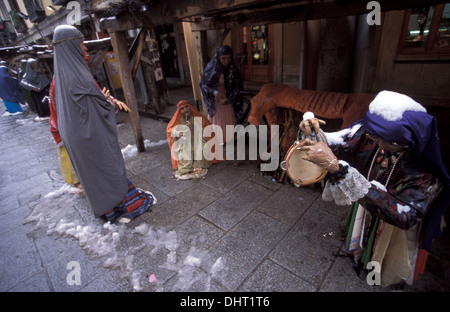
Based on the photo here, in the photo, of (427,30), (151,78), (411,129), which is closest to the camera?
(411,129)

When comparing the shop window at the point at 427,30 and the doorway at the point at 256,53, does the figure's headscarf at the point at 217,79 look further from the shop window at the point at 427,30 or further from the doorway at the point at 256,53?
the shop window at the point at 427,30

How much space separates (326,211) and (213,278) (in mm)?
1783

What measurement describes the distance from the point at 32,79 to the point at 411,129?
11321mm

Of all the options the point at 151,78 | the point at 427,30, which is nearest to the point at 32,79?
the point at 151,78

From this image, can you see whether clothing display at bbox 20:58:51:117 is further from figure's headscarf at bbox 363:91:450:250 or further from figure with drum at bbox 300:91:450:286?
figure's headscarf at bbox 363:91:450:250

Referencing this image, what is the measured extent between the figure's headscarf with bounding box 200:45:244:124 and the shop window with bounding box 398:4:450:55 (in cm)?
618

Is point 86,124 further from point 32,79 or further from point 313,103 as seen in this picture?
point 32,79

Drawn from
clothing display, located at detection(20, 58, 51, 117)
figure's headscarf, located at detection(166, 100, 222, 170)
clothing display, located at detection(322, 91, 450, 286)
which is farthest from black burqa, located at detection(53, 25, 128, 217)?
clothing display, located at detection(20, 58, 51, 117)

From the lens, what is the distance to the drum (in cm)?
195

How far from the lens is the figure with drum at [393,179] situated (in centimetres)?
156

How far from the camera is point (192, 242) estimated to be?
9.41 feet

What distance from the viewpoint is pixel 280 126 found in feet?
12.9

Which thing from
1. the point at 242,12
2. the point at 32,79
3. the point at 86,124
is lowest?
the point at 86,124
